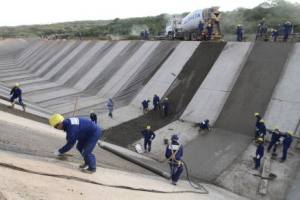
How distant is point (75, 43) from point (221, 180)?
38.6 metres

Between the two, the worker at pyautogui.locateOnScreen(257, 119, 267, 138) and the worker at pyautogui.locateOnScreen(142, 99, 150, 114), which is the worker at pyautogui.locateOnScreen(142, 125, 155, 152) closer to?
the worker at pyautogui.locateOnScreen(257, 119, 267, 138)

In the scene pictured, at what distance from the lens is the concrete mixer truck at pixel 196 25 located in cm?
2784

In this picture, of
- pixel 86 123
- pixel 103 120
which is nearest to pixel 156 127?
pixel 103 120

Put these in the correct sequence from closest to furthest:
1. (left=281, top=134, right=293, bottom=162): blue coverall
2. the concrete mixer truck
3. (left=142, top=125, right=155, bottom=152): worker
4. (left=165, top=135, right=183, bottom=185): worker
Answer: (left=165, top=135, right=183, bottom=185): worker → (left=281, top=134, right=293, bottom=162): blue coverall → (left=142, top=125, right=155, bottom=152): worker → the concrete mixer truck

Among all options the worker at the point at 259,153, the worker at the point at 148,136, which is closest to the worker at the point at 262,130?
the worker at the point at 259,153

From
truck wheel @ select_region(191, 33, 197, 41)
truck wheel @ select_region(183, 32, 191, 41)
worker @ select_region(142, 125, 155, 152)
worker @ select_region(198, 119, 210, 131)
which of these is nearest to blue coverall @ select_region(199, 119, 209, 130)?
worker @ select_region(198, 119, 210, 131)

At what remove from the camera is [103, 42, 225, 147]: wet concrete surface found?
17.5 metres

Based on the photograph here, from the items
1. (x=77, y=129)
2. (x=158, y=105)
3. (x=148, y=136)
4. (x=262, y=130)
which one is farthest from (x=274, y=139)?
(x=77, y=129)

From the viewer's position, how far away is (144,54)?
98.4ft

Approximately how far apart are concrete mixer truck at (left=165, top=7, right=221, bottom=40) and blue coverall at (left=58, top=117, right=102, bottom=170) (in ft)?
70.5

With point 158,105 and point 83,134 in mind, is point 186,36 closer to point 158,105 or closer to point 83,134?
point 158,105

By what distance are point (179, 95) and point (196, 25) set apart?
12485 mm

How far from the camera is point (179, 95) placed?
21.4m

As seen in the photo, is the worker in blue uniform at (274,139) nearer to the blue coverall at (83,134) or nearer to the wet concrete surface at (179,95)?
the wet concrete surface at (179,95)
